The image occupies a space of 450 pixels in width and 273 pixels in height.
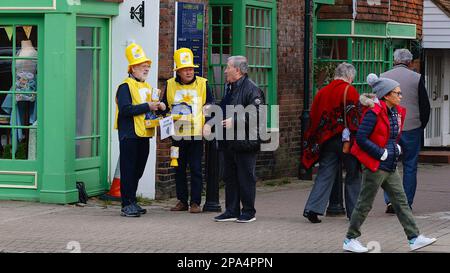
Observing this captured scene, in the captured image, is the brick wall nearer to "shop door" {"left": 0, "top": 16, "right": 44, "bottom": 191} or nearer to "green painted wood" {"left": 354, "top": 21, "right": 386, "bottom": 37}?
"green painted wood" {"left": 354, "top": 21, "right": 386, "bottom": 37}

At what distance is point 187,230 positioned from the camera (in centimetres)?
1187

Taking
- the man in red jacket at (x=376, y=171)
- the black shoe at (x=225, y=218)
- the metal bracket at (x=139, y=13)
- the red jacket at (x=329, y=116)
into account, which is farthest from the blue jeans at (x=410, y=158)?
the metal bracket at (x=139, y=13)

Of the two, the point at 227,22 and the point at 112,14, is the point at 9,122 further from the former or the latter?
the point at 227,22

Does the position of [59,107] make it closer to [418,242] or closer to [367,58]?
[418,242]

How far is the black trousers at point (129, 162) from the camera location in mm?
12984

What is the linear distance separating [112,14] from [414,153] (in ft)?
14.2

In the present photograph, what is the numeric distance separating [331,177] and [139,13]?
3686 millimetres

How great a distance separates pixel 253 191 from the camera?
1255cm

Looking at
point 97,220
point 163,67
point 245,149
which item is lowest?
point 97,220

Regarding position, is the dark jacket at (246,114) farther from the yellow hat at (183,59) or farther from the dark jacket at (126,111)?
the dark jacket at (126,111)

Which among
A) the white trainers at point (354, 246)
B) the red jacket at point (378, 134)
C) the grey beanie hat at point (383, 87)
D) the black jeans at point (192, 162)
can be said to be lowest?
the white trainers at point (354, 246)

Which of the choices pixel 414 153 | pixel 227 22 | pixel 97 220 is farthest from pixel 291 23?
pixel 97 220

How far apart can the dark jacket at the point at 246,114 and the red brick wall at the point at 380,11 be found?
8226mm

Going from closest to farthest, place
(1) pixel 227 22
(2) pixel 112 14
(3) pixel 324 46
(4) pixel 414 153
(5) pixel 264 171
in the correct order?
(4) pixel 414 153 < (2) pixel 112 14 < (1) pixel 227 22 < (5) pixel 264 171 < (3) pixel 324 46
